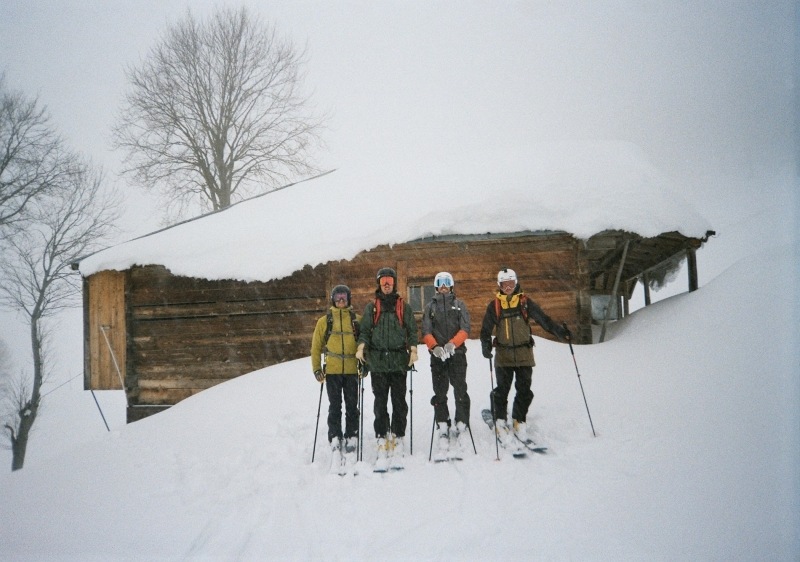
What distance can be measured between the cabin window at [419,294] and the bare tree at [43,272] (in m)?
12.3

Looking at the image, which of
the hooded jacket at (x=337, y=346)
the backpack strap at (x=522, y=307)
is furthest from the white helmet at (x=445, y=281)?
the hooded jacket at (x=337, y=346)

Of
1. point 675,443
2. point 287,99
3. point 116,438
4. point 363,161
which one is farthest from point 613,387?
point 287,99

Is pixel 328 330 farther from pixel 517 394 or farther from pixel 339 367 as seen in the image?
pixel 517 394

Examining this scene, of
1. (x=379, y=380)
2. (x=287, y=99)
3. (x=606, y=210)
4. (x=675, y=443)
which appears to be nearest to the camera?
(x=675, y=443)

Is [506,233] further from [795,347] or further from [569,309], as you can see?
[795,347]

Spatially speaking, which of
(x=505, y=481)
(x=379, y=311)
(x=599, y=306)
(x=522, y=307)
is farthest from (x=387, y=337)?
(x=599, y=306)

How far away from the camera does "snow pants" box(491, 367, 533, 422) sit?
16.1ft

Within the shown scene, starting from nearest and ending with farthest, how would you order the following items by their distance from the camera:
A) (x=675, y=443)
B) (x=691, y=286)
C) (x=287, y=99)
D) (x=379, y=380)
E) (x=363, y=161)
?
1. (x=675, y=443)
2. (x=379, y=380)
3. (x=691, y=286)
4. (x=363, y=161)
5. (x=287, y=99)

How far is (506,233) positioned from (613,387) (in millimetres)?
3242

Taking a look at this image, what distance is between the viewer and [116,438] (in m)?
6.34

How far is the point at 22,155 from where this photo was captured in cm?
971

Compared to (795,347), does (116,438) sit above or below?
below

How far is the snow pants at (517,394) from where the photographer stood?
16.1ft

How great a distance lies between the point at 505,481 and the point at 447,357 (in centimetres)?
141
